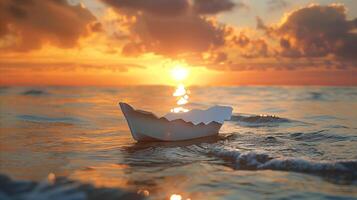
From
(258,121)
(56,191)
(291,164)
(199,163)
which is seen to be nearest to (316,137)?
(291,164)

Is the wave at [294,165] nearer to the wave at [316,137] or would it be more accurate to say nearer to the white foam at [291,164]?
the white foam at [291,164]

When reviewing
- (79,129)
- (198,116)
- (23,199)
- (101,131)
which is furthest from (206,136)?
(23,199)

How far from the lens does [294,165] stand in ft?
33.7

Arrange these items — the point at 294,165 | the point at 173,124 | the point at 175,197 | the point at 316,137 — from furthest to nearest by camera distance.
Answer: the point at 316,137 → the point at 173,124 → the point at 294,165 → the point at 175,197

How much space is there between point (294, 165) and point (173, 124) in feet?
17.2

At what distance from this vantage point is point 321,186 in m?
8.58

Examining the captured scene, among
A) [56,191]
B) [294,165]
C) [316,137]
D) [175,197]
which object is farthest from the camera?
[316,137]

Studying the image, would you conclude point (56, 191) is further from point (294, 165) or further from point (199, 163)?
point (294, 165)

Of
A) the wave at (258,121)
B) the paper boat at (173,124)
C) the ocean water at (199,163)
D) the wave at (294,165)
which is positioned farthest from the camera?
the wave at (258,121)

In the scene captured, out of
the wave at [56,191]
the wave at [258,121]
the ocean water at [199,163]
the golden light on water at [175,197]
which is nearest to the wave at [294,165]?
the ocean water at [199,163]

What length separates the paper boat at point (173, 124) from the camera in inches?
541

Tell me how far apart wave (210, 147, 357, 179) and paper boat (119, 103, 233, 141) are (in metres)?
3.66

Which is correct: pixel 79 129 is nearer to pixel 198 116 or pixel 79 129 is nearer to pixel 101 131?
pixel 101 131

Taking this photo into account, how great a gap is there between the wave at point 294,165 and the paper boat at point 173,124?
366 cm
